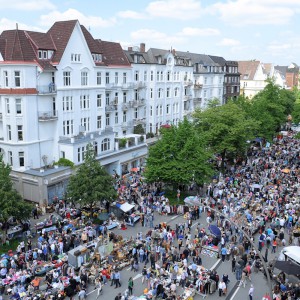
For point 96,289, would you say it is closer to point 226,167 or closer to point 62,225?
point 62,225

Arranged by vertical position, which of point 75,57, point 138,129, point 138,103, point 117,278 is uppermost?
point 75,57

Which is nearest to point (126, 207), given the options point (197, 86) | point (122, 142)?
point (122, 142)

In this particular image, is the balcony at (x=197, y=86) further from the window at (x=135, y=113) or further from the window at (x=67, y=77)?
the window at (x=67, y=77)

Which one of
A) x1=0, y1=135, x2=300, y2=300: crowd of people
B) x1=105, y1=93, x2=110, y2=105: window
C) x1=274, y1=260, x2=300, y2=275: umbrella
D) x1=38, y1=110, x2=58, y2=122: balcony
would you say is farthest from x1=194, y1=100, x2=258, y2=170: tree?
x1=274, y1=260, x2=300, y2=275: umbrella

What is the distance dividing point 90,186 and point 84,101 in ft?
50.4

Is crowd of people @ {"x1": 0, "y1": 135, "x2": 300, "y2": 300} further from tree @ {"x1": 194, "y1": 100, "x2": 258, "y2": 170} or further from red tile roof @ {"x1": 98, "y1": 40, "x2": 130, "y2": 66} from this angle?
red tile roof @ {"x1": 98, "y1": 40, "x2": 130, "y2": 66}

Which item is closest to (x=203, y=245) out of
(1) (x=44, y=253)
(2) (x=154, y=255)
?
(2) (x=154, y=255)

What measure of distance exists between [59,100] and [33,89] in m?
3.37

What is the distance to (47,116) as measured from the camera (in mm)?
39531

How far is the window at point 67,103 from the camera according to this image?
4125 centimetres

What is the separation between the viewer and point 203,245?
28641mm

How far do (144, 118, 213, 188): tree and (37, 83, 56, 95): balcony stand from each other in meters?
12.1

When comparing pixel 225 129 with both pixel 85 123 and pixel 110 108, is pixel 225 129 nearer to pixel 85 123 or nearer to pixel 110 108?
pixel 110 108

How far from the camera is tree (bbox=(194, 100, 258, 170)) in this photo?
4859 centimetres
